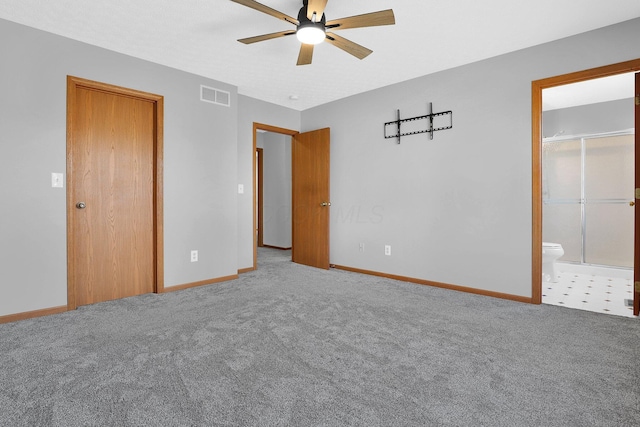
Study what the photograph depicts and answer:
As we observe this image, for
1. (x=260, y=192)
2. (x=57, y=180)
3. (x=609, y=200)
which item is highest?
(x=260, y=192)

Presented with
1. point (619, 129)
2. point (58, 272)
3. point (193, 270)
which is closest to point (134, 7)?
point (58, 272)

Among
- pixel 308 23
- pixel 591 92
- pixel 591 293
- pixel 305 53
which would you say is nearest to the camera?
pixel 308 23

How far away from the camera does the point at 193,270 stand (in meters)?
3.54

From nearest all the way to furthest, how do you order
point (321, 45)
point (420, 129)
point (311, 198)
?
point (321, 45) < point (420, 129) < point (311, 198)

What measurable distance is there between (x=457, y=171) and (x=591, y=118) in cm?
296

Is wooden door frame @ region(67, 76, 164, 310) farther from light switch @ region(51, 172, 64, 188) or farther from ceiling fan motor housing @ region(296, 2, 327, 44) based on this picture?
ceiling fan motor housing @ region(296, 2, 327, 44)

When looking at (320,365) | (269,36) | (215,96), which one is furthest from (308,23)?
(320,365)

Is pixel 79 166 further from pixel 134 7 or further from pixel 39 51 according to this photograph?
pixel 134 7

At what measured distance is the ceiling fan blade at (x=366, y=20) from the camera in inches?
77.0

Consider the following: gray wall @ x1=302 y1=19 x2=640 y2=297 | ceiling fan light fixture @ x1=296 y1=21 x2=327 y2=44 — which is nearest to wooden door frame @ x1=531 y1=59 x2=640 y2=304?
gray wall @ x1=302 y1=19 x2=640 y2=297

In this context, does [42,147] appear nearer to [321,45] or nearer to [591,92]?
[321,45]

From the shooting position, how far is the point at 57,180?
2.65 metres

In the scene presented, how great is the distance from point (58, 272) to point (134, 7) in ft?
7.37

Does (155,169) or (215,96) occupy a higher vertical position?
(215,96)
